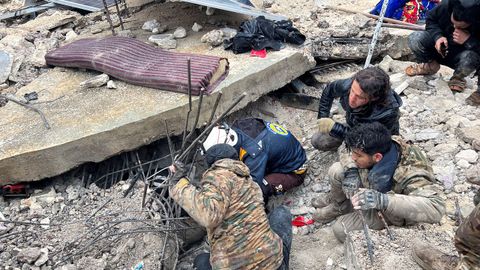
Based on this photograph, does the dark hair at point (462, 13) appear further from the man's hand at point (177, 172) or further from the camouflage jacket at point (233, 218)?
the man's hand at point (177, 172)

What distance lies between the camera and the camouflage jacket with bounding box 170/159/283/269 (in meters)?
3.18

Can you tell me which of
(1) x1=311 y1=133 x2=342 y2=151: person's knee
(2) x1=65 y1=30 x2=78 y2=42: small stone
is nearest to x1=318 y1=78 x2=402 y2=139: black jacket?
(1) x1=311 y1=133 x2=342 y2=151: person's knee

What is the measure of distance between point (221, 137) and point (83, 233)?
4.83 feet

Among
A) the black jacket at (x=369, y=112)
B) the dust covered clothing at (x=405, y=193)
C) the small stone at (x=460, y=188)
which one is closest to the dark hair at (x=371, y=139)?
the dust covered clothing at (x=405, y=193)

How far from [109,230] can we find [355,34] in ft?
14.1

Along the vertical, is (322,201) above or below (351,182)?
below

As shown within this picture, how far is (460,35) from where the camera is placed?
17.4 ft

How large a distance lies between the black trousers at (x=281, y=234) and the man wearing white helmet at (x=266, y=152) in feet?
1.60

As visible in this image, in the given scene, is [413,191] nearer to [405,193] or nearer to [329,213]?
[405,193]

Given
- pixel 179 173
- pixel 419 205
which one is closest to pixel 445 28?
pixel 419 205

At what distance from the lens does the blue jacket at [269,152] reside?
434 cm

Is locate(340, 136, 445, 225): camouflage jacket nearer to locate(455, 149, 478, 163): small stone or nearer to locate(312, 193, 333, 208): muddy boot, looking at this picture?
locate(312, 193, 333, 208): muddy boot

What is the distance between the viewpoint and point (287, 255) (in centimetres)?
371

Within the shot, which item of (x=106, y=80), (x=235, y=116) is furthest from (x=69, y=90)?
(x=235, y=116)
